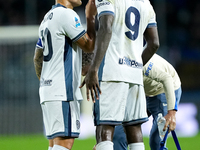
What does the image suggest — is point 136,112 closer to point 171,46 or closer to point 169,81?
point 169,81

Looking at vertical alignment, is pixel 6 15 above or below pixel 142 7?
above

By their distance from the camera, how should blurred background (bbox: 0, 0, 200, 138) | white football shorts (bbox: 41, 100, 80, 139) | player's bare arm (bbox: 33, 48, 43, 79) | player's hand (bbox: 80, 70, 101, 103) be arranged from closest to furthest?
player's hand (bbox: 80, 70, 101, 103) < white football shorts (bbox: 41, 100, 80, 139) < player's bare arm (bbox: 33, 48, 43, 79) < blurred background (bbox: 0, 0, 200, 138)

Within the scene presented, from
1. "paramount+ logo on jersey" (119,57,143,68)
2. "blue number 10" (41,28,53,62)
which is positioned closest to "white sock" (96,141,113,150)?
"paramount+ logo on jersey" (119,57,143,68)

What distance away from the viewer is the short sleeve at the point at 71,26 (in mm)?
3549

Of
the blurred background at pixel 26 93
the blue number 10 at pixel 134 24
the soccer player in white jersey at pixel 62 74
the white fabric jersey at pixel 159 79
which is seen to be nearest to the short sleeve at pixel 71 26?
the soccer player in white jersey at pixel 62 74

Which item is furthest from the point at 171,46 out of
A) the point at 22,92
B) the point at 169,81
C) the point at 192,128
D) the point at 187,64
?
the point at 169,81

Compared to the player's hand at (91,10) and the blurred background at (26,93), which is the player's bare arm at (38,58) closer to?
the player's hand at (91,10)

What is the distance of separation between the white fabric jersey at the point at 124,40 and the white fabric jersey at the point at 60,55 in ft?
1.04

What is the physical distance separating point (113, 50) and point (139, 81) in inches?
15.4

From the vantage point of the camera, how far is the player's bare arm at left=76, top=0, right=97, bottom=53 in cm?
360

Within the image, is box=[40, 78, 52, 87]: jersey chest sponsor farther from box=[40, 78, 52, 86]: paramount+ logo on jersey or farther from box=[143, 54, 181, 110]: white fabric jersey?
box=[143, 54, 181, 110]: white fabric jersey

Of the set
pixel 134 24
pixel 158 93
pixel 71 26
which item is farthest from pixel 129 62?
pixel 158 93

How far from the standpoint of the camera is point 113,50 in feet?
11.3

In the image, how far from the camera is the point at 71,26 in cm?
355
